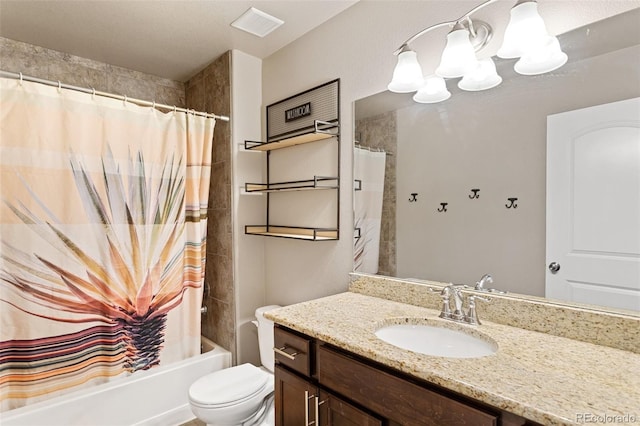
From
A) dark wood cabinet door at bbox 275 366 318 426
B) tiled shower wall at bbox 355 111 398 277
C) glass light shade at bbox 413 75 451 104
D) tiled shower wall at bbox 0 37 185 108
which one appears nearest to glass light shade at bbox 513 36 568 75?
glass light shade at bbox 413 75 451 104

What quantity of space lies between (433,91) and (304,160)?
2.99 feet

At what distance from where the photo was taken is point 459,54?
4.40 feet

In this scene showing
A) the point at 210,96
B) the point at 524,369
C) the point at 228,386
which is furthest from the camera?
the point at 210,96

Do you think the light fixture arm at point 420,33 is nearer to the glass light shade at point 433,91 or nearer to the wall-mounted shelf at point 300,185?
the glass light shade at point 433,91

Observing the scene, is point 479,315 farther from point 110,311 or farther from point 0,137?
point 0,137

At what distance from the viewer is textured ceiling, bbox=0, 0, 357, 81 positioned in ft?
6.09

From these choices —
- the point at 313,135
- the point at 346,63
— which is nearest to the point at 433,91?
the point at 346,63

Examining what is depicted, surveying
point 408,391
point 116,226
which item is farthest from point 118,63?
point 408,391

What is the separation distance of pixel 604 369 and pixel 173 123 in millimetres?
2322

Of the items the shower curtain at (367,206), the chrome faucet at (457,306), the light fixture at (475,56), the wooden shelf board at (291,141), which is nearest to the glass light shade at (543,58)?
the light fixture at (475,56)

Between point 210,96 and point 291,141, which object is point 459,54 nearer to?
point 291,141

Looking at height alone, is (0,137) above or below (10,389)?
above

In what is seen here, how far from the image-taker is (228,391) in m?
1.79

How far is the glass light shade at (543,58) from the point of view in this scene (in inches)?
47.6
